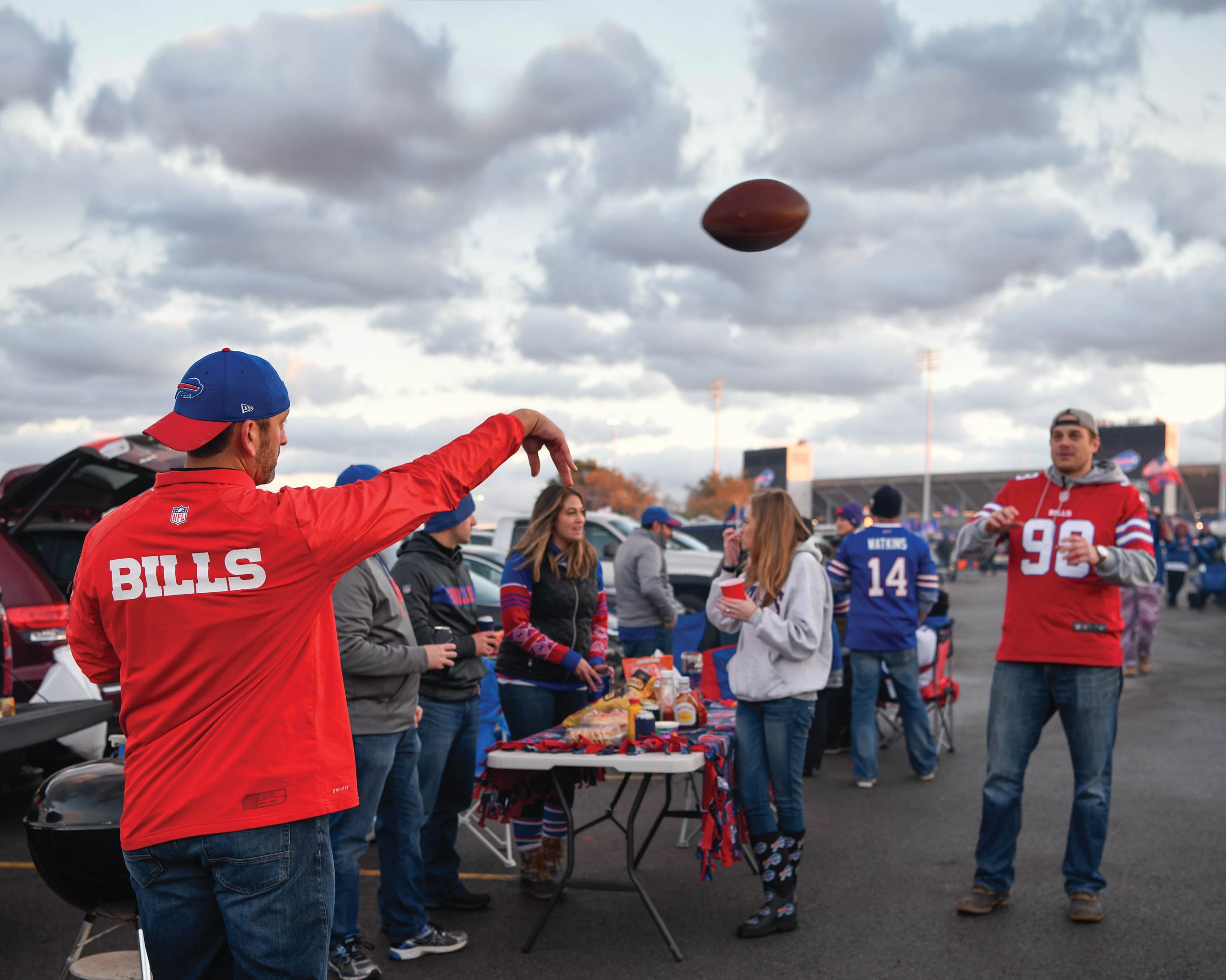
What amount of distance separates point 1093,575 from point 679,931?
102 inches

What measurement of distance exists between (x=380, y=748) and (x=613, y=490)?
6331 cm

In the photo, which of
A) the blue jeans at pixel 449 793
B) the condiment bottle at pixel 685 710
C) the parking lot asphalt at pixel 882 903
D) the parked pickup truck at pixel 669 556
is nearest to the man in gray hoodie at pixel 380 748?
the parking lot asphalt at pixel 882 903

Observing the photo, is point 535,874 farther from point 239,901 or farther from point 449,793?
point 239,901

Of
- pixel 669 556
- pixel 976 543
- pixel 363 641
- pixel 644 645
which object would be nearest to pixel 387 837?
pixel 363 641

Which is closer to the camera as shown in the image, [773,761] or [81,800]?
[81,800]

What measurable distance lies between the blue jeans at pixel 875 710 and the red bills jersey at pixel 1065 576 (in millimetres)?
3013

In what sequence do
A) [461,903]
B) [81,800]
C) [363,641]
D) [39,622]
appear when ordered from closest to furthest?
[81,800], [363,641], [461,903], [39,622]

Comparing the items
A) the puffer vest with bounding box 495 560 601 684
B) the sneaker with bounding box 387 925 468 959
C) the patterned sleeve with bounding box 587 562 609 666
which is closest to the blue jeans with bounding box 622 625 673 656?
the patterned sleeve with bounding box 587 562 609 666

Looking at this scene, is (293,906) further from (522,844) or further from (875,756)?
(875,756)

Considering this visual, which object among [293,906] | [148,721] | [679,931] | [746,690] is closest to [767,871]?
[679,931]

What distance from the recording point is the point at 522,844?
5.58 metres

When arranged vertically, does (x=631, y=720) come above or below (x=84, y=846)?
above

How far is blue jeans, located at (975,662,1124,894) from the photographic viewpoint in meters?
4.89

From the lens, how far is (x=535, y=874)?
557 cm
